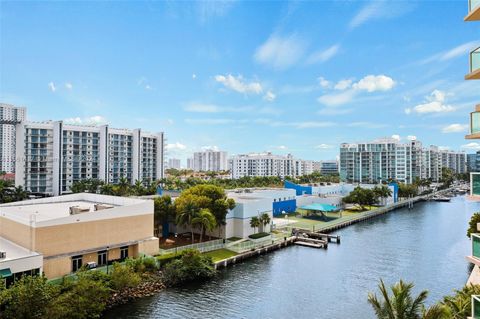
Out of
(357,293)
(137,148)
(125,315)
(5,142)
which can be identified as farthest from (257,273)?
(5,142)

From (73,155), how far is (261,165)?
94.7 metres

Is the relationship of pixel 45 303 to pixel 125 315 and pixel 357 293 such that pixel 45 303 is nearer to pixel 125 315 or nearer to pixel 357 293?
pixel 125 315

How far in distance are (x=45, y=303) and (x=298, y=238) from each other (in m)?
28.9

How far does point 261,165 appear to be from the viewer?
513ft

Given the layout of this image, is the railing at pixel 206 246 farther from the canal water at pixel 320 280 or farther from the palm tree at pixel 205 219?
the canal water at pixel 320 280

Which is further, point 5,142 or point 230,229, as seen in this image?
point 5,142

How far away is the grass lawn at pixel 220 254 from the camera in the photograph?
101ft

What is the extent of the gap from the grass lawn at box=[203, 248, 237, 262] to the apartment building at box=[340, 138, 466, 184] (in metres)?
108

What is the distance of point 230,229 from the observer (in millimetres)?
37594

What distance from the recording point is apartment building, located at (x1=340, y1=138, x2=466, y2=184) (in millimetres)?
125062

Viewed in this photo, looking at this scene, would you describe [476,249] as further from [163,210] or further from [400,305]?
[163,210]

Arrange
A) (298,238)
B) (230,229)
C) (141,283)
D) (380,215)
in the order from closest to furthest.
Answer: (141,283)
(230,229)
(298,238)
(380,215)

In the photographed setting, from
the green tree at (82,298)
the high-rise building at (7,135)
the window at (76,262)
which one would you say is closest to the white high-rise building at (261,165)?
the high-rise building at (7,135)

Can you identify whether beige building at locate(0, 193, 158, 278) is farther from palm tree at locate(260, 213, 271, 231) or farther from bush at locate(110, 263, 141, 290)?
palm tree at locate(260, 213, 271, 231)
